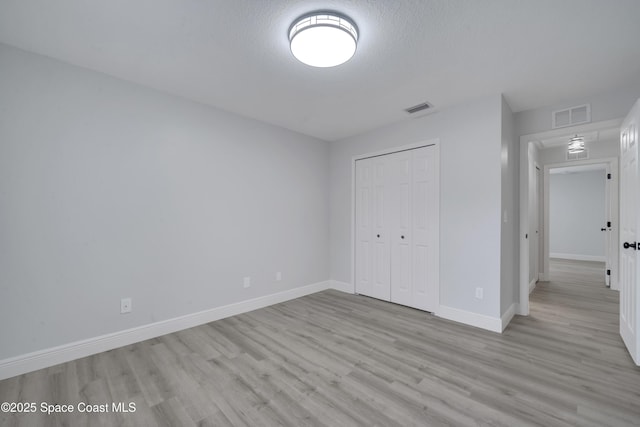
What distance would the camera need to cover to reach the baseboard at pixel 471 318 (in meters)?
2.87

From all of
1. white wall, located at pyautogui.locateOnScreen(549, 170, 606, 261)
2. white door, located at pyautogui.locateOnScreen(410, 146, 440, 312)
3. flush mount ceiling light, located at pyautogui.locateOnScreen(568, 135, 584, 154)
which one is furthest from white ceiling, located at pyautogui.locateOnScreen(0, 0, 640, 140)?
white wall, located at pyautogui.locateOnScreen(549, 170, 606, 261)

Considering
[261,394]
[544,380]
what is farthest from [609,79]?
[261,394]

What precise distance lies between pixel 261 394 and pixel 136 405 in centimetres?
81

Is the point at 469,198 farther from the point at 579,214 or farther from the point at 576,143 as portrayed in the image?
the point at 579,214

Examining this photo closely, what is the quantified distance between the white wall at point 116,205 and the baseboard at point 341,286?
3.74 feet

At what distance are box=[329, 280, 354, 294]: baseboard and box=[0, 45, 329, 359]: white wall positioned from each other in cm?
114

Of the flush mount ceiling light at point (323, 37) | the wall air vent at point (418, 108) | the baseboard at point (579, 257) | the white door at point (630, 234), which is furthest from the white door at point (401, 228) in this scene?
the baseboard at point (579, 257)

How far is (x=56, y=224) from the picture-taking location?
2266 millimetres

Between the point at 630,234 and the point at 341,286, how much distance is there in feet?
11.1

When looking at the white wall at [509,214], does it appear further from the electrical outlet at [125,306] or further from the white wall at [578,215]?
the white wall at [578,215]

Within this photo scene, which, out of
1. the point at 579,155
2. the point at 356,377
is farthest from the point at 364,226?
the point at 579,155

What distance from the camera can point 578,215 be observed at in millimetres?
7535

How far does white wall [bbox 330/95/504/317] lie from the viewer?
290cm

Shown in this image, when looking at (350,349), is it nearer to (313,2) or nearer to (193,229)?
(193,229)
